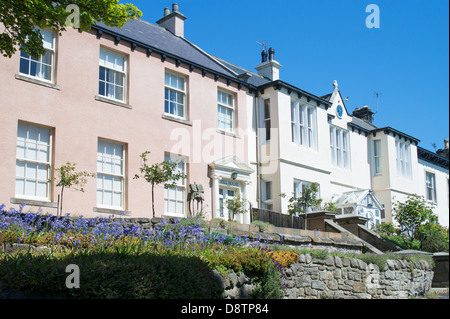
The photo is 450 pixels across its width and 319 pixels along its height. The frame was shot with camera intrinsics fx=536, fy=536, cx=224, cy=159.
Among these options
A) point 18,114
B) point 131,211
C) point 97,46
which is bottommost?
point 131,211

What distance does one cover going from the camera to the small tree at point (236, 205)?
20.6 m

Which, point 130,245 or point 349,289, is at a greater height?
point 130,245

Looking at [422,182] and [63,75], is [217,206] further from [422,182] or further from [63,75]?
[422,182]

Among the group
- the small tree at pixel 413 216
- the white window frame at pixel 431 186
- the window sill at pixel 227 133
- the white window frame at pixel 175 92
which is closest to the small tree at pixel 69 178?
the white window frame at pixel 175 92

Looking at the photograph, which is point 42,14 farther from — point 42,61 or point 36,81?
point 42,61

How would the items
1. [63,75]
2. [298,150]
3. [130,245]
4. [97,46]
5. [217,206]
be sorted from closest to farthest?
[130,245] < [63,75] < [97,46] < [217,206] < [298,150]

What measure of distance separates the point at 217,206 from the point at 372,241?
20.5 feet

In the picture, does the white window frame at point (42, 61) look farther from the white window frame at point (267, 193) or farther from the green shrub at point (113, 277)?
the white window frame at point (267, 193)

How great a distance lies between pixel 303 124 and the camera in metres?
25.2

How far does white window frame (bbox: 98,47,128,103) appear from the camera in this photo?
18641 millimetres

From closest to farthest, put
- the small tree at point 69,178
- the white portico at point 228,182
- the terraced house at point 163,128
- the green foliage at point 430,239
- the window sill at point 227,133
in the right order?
the small tree at point 69,178 < the terraced house at point 163,128 < the white portico at point 228,182 < the window sill at point 227,133 < the green foliage at point 430,239

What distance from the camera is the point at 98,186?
17625 mm

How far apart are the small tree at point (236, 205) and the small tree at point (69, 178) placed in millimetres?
5886
